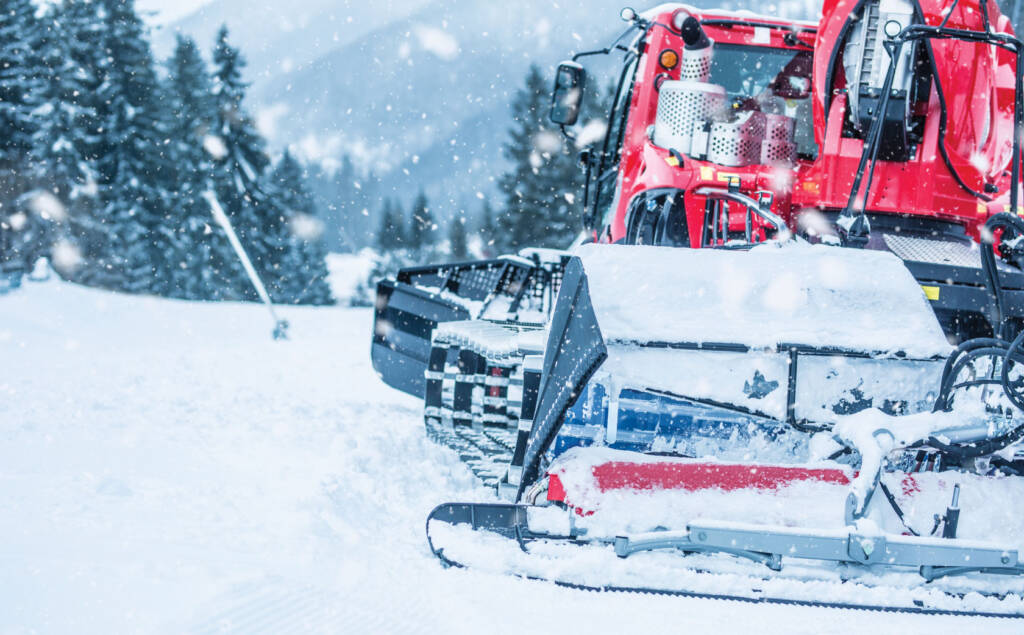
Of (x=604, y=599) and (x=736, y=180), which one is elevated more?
(x=736, y=180)

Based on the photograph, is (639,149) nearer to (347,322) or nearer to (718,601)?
(718,601)

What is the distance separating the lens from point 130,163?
30.4 m

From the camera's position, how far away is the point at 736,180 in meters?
4.97

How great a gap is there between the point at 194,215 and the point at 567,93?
3047cm

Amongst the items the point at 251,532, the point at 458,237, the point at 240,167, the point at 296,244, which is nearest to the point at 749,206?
the point at 251,532

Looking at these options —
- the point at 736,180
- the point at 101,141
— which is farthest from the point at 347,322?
the point at 101,141

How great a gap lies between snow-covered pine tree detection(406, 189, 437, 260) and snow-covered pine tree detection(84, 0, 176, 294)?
1542 inches

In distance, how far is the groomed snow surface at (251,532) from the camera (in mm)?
2471

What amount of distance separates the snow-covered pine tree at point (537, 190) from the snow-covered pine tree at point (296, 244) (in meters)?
8.48

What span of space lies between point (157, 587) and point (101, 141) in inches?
1230

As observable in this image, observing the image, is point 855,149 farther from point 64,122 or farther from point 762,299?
point 64,122

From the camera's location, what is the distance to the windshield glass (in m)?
5.83

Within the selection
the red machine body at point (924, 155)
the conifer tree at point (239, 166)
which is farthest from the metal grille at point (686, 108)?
the conifer tree at point (239, 166)

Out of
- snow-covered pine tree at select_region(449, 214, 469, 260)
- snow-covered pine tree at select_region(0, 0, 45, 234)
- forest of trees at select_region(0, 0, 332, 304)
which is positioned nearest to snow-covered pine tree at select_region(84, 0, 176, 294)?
forest of trees at select_region(0, 0, 332, 304)
